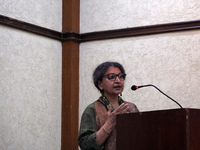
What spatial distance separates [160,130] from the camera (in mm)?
1884

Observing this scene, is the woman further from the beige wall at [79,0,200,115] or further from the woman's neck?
the beige wall at [79,0,200,115]

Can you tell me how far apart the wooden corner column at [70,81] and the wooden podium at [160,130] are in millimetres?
2202

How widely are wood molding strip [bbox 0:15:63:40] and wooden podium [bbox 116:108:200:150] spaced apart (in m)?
1.92

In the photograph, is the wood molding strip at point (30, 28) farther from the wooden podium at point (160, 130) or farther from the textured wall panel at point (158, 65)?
the wooden podium at point (160, 130)

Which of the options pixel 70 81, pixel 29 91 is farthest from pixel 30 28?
pixel 70 81

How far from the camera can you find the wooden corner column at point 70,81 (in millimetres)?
4168

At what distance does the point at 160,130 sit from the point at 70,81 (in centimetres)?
245

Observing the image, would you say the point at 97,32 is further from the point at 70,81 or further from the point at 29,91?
the point at 29,91

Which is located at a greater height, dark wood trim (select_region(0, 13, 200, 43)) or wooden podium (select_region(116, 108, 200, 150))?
dark wood trim (select_region(0, 13, 200, 43))

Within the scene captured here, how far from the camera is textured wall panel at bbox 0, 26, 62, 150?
3.47 metres

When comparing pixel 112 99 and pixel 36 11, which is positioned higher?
pixel 36 11

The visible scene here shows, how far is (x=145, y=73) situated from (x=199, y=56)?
0.61 meters

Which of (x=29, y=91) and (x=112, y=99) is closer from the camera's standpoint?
(x=112, y=99)

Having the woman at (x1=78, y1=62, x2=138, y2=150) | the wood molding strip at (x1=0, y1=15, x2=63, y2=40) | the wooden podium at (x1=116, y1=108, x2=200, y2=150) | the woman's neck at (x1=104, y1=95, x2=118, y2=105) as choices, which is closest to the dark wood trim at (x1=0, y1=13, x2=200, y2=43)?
the wood molding strip at (x1=0, y1=15, x2=63, y2=40)
